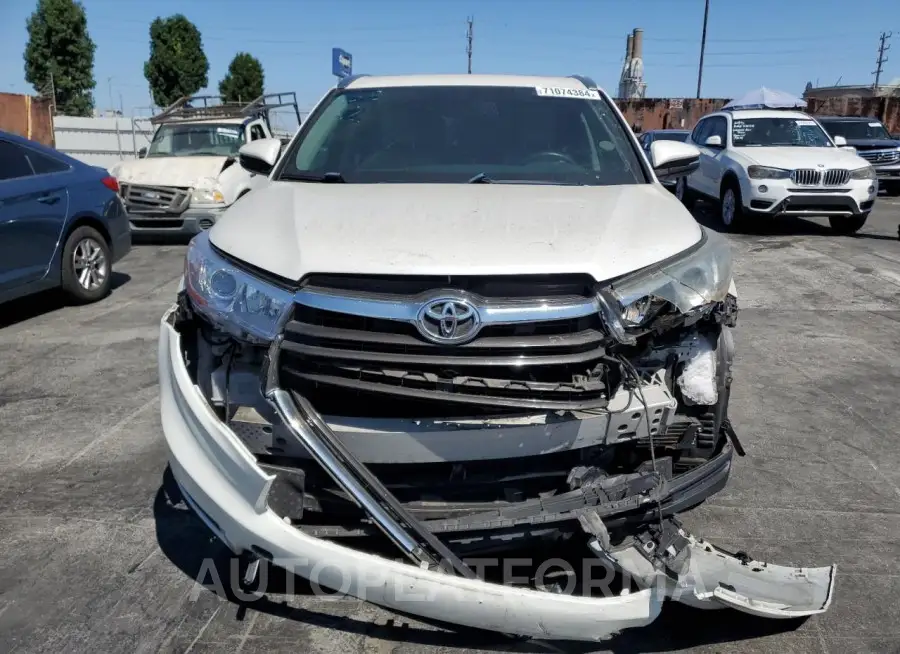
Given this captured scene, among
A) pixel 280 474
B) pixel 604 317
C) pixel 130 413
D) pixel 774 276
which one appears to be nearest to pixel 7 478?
pixel 130 413

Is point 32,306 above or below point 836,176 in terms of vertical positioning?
below

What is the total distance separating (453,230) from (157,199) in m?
9.17

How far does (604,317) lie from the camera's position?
7.99ft

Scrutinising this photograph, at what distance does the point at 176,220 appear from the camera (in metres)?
10.8

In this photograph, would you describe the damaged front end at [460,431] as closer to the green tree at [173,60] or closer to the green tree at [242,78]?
the green tree at [173,60]

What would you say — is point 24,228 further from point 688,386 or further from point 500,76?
point 688,386

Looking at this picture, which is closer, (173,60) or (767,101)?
(767,101)

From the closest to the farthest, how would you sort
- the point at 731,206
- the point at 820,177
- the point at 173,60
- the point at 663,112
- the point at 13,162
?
the point at 13,162 → the point at 820,177 → the point at 731,206 → the point at 663,112 → the point at 173,60

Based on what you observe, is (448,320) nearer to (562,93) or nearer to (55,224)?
(562,93)

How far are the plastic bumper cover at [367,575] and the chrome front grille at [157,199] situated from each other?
898 centimetres

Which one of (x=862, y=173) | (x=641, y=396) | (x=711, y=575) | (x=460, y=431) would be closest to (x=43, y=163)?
(x=460, y=431)

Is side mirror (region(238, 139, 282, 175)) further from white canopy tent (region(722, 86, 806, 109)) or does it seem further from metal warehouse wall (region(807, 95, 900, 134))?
metal warehouse wall (region(807, 95, 900, 134))

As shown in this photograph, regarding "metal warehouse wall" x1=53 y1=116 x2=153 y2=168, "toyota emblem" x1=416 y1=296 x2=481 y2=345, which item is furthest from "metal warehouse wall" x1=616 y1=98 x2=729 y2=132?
"toyota emblem" x1=416 y1=296 x2=481 y2=345

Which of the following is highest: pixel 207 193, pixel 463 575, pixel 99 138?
pixel 463 575
